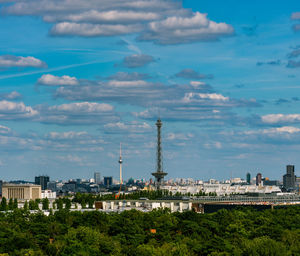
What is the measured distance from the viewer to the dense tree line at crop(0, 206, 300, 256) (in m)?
124

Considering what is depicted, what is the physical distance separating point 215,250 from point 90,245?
827 inches

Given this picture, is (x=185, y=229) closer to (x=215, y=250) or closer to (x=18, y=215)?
(x=215, y=250)

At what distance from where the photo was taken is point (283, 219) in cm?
17962

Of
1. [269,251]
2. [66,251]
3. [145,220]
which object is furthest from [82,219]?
[269,251]

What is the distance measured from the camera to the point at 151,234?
154m

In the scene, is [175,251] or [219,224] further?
[219,224]

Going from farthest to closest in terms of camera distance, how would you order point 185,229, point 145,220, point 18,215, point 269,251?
point 18,215 → point 145,220 → point 185,229 → point 269,251

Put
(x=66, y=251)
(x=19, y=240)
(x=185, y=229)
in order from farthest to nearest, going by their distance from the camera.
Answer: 1. (x=185, y=229)
2. (x=19, y=240)
3. (x=66, y=251)

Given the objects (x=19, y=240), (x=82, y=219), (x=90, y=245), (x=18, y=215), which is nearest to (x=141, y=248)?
(x=90, y=245)

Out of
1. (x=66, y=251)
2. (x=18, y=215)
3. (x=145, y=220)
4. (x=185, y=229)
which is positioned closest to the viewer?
(x=66, y=251)

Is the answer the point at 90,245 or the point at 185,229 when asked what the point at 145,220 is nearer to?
the point at 185,229

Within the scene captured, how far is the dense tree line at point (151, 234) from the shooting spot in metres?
124

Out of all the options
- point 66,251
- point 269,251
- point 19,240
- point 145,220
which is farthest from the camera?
Answer: point 145,220

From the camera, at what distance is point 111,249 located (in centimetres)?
13050
